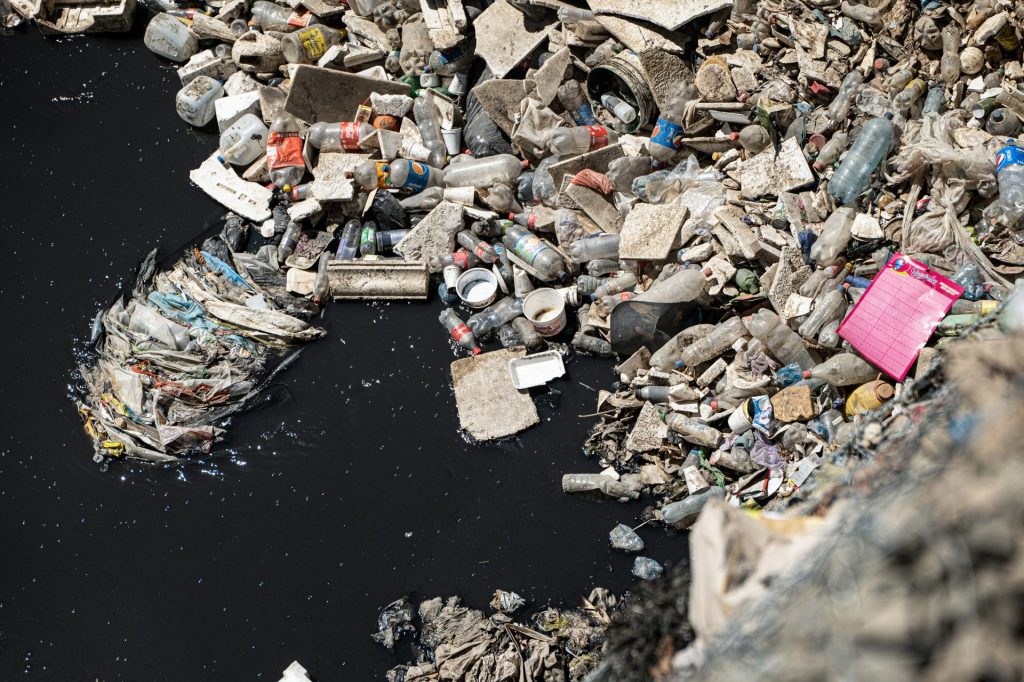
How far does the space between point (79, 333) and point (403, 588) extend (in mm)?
3390

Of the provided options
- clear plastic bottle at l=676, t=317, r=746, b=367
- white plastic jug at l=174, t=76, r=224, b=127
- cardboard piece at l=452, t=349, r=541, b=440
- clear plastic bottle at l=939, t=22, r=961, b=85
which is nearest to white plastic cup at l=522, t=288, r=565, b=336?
cardboard piece at l=452, t=349, r=541, b=440

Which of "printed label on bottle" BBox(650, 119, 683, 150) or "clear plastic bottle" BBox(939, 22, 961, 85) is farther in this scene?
"printed label on bottle" BBox(650, 119, 683, 150)

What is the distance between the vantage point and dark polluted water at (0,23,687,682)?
14.9 feet

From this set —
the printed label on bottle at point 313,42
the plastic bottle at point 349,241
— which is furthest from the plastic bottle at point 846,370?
the printed label on bottle at point 313,42

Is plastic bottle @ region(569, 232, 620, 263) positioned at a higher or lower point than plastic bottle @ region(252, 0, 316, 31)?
lower

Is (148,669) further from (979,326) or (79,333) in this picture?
(979,326)

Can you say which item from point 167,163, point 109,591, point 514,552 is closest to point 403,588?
point 514,552

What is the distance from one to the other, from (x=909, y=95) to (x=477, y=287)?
3.01m

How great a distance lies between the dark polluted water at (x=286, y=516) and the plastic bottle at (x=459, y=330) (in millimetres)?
118

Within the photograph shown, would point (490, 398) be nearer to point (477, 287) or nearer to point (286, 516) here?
point (477, 287)

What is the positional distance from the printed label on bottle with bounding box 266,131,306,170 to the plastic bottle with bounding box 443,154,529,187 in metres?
1.29

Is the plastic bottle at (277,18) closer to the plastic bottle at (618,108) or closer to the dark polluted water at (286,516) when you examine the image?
the dark polluted water at (286,516)

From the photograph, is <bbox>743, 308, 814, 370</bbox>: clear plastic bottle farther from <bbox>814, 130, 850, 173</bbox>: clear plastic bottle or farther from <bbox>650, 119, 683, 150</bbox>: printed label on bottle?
<bbox>650, 119, 683, 150</bbox>: printed label on bottle

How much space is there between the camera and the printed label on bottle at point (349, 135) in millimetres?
6059
